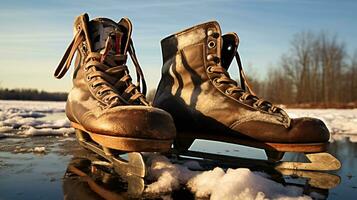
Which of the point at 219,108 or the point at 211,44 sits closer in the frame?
the point at 219,108

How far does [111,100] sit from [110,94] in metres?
0.04

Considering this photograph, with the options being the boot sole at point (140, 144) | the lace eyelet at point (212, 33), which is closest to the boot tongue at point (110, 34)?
the lace eyelet at point (212, 33)

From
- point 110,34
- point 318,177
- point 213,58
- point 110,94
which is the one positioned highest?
point 110,34

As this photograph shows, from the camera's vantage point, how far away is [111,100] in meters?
1.44

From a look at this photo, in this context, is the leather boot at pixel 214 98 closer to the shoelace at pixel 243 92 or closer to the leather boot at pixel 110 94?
the shoelace at pixel 243 92

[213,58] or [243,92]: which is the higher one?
[213,58]

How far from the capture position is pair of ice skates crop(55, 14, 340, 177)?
1.27 metres

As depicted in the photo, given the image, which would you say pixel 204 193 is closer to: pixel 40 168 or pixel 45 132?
pixel 40 168

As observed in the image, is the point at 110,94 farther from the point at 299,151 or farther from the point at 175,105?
the point at 299,151

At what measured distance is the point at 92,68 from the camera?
1.70 meters

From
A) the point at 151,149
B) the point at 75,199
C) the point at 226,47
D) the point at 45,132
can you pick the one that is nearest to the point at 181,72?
the point at 226,47

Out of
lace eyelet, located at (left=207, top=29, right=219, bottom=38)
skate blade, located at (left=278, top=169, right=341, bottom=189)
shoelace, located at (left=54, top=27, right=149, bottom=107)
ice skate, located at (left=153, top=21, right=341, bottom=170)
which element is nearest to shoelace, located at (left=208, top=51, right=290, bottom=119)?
ice skate, located at (left=153, top=21, right=341, bottom=170)

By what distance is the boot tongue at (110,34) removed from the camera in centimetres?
180

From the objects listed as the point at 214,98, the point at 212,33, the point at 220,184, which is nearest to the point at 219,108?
the point at 214,98
